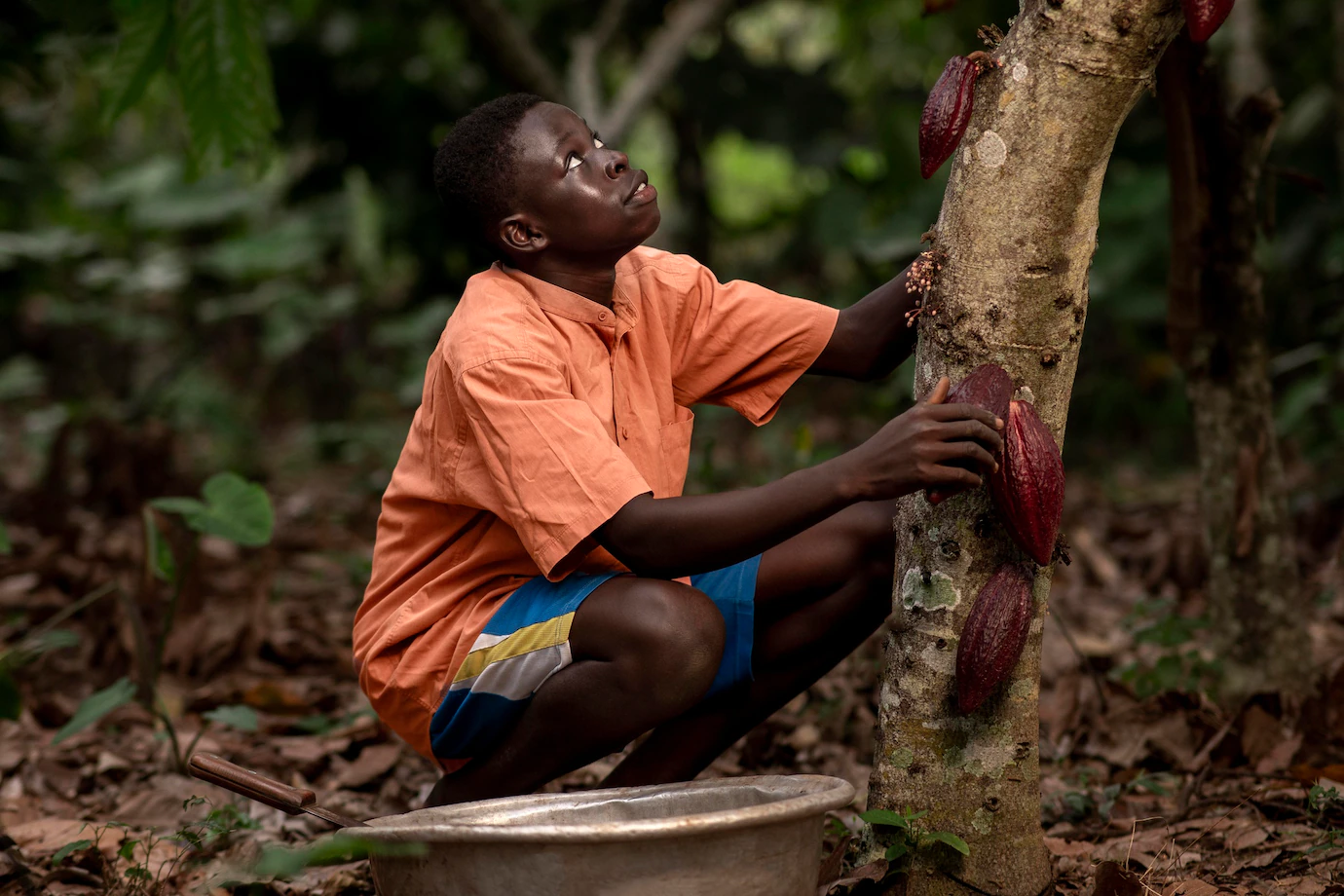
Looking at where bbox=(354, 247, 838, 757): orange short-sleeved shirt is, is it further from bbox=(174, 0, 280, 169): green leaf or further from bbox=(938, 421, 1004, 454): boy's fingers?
bbox=(174, 0, 280, 169): green leaf

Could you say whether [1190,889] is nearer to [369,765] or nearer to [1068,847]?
[1068,847]

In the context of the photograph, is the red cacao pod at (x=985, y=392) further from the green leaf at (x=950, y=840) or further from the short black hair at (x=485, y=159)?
the short black hair at (x=485, y=159)

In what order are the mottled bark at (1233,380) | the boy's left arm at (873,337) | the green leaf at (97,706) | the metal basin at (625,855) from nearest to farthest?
the metal basin at (625,855) → the boy's left arm at (873,337) → the green leaf at (97,706) → the mottled bark at (1233,380)

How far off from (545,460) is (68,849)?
952mm

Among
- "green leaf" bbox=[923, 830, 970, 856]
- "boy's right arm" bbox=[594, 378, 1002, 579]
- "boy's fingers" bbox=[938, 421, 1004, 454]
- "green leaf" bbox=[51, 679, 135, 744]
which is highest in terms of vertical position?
"boy's fingers" bbox=[938, 421, 1004, 454]

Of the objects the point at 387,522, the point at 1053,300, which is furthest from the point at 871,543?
the point at 387,522

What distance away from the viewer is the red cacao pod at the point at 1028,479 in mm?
1578

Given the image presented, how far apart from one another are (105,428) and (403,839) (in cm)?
369

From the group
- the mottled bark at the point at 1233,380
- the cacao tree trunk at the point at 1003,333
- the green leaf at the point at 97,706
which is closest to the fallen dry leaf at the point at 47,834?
the green leaf at the point at 97,706

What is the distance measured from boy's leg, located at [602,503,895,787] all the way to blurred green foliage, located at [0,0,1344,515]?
111 cm

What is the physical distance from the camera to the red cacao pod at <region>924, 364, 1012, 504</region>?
160 centimetres

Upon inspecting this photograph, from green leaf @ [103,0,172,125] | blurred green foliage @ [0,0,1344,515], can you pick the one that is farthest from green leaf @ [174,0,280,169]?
blurred green foliage @ [0,0,1344,515]

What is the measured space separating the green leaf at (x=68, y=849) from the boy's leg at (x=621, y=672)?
0.68 meters

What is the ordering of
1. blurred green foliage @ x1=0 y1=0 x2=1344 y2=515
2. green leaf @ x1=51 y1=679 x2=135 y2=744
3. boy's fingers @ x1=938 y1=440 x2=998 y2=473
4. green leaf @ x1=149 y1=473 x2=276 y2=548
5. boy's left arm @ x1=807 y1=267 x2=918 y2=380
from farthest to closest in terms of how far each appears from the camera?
blurred green foliage @ x1=0 y1=0 x2=1344 y2=515 → green leaf @ x1=149 y1=473 x2=276 y2=548 → green leaf @ x1=51 y1=679 x2=135 y2=744 → boy's left arm @ x1=807 y1=267 x2=918 y2=380 → boy's fingers @ x1=938 y1=440 x2=998 y2=473
